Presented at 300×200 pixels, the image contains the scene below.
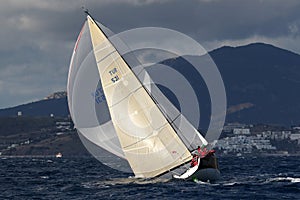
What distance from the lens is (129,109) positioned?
58.0m

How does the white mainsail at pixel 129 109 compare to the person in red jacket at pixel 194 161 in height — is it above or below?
above

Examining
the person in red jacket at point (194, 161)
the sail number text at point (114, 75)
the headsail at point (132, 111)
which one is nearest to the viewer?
the person in red jacket at point (194, 161)

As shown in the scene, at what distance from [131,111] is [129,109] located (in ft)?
0.82

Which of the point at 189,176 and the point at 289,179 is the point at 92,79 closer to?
the point at 189,176

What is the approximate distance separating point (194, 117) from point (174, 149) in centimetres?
1473

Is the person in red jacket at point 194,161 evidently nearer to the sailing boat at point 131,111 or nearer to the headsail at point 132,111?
the sailing boat at point 131,111

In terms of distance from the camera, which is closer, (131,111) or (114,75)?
(114,75)

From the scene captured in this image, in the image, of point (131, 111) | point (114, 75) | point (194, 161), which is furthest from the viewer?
point (131, 111)

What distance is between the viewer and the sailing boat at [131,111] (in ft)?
188

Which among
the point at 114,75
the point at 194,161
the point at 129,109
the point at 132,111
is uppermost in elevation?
the point at 114,75

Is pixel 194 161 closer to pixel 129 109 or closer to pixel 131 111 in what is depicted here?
pixel 131 111

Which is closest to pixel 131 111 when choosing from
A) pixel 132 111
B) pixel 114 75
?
pixel 132 111

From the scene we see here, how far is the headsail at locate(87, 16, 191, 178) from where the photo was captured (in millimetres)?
57406

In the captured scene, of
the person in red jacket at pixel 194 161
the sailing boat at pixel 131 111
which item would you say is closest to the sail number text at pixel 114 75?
the sailing boat at pixel 131 111
